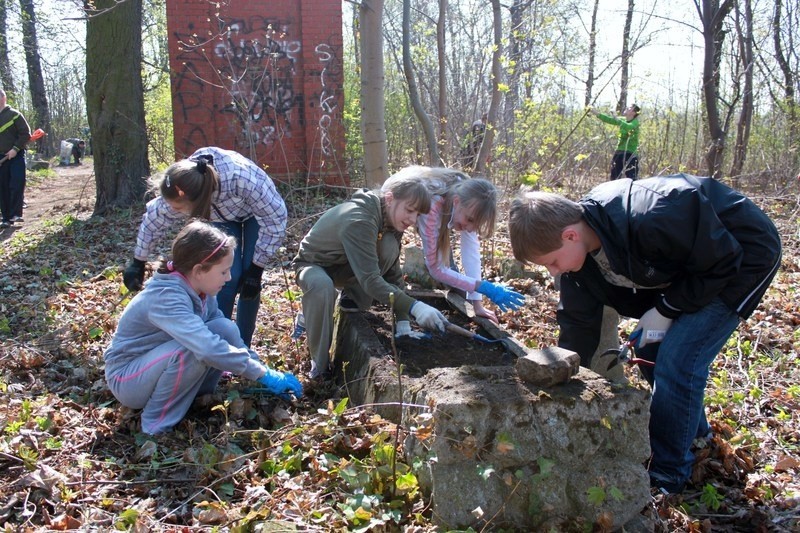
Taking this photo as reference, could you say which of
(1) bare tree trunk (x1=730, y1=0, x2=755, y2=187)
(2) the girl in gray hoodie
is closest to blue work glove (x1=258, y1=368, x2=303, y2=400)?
(2) the girl in gray hoodie

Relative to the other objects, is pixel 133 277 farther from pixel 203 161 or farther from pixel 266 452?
pixel 266 452

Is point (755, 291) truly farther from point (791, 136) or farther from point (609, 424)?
point (791, 136)

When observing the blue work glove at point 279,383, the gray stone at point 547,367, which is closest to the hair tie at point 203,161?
the blue work glove at point 279,383

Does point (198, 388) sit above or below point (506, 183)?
below

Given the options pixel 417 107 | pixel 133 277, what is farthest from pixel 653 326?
pixel 417 107

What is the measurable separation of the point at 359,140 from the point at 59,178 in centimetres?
1171

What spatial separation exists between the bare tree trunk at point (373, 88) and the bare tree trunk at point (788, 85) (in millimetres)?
9081

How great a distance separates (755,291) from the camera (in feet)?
8.52

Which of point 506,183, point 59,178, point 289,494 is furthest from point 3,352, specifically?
point 59,178

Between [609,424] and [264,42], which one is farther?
[264,42]

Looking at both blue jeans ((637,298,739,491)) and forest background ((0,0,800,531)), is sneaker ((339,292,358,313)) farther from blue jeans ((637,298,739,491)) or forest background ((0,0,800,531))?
blue jeans ((637,298,739,491))

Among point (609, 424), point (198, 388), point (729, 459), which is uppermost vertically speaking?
point (609, 424)

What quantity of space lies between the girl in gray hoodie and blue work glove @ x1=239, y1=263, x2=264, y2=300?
0.65m

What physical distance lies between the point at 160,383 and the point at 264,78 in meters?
7.67
